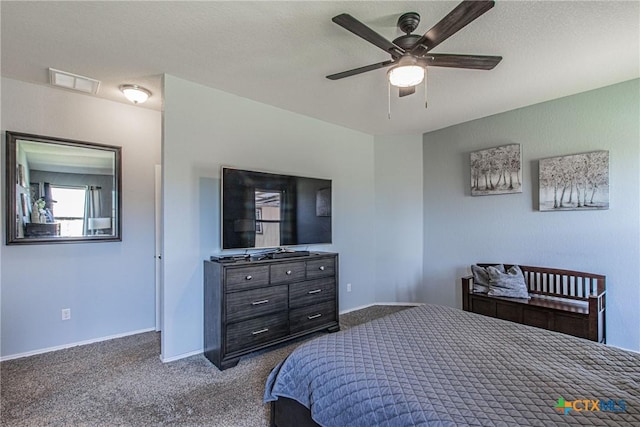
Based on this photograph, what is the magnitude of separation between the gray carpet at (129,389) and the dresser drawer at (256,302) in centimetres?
44

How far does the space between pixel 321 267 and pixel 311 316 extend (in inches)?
21.4

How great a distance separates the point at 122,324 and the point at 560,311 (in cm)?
458

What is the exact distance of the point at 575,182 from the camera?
3209 mm

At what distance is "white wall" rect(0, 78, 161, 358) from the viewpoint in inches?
114

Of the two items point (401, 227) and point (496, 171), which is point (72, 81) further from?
point (496, 171)

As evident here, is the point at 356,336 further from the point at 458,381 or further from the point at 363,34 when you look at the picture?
the point at 363,34

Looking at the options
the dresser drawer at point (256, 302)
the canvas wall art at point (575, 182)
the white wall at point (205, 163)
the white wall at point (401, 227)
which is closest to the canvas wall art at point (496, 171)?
the canvas wall art at point (575, 182)

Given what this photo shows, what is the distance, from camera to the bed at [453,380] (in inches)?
45.0

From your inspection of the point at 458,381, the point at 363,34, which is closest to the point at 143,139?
the point at 363,34

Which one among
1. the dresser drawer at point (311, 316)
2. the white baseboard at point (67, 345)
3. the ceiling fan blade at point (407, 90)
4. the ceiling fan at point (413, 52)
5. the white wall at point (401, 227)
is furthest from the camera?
the white wall at point (401, 227)

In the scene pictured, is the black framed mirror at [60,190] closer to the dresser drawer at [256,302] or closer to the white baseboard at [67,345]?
the white baseboard at [67,345]

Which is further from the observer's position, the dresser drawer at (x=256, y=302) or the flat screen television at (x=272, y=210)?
the flat screen television at (x=272, y=210)

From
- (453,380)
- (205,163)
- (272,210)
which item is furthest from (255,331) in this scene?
(453,380)

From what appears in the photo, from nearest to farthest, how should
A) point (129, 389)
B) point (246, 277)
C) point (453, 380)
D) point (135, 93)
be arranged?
point (453, 380) → point (129, 389) → point (246, 277) → point (135, 93)
